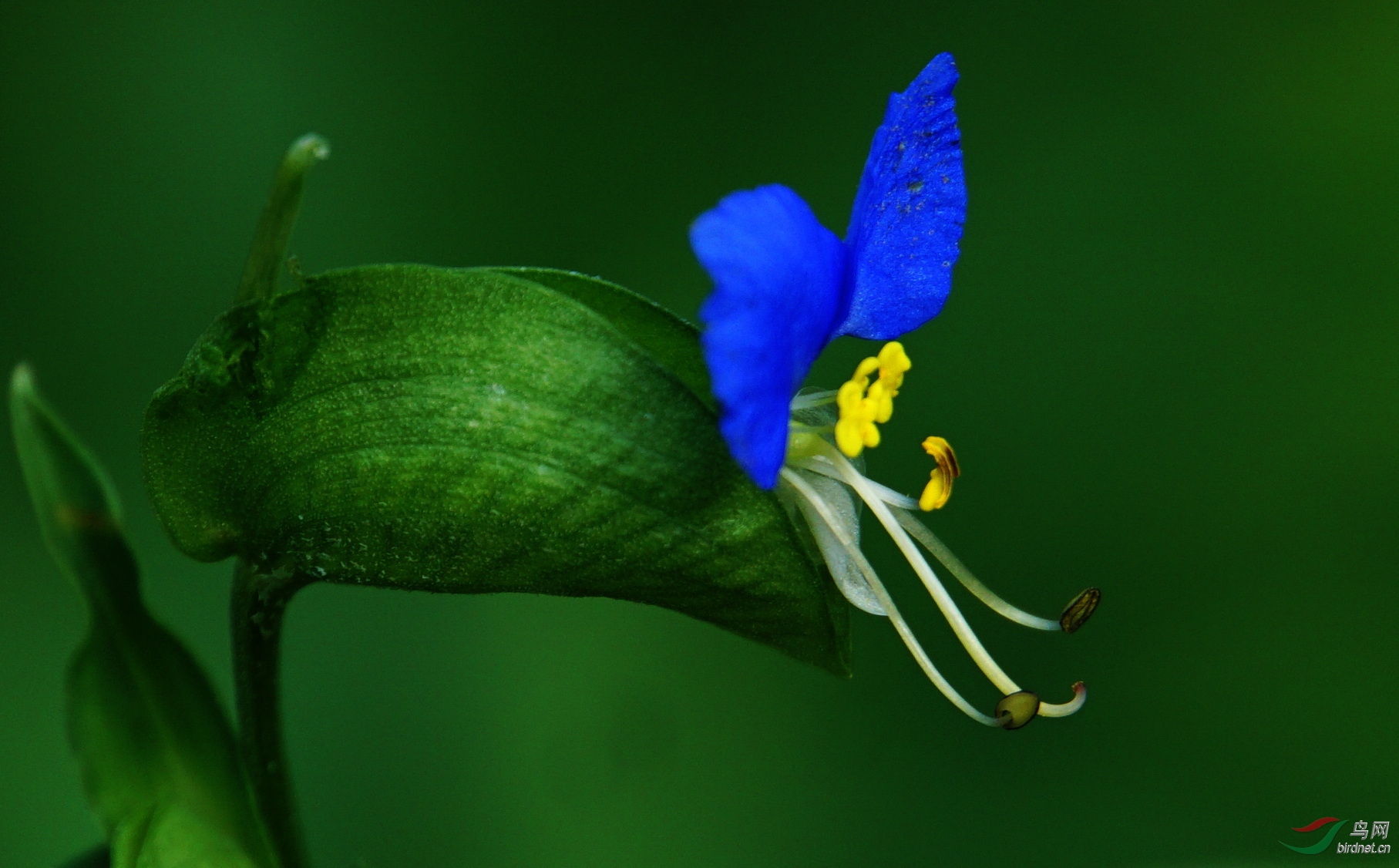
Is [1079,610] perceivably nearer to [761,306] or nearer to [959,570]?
[959,570]

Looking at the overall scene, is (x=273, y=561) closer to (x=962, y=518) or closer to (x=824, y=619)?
(x=824, y=619)

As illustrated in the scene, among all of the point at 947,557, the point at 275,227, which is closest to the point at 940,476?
the point at 947,557

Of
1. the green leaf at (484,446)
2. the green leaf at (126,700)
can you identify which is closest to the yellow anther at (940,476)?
the green leaf at (484,446)

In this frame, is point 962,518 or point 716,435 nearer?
point 716,435

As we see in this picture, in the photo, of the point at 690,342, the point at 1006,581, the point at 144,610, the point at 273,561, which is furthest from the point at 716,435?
the point at 1006,581

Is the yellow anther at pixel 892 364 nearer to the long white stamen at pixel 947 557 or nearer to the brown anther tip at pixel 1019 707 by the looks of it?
the long white stamen at pixel 947 557

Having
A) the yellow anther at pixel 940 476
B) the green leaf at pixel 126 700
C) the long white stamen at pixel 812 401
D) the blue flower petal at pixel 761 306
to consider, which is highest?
the blue flower petal at pixel 761 306
